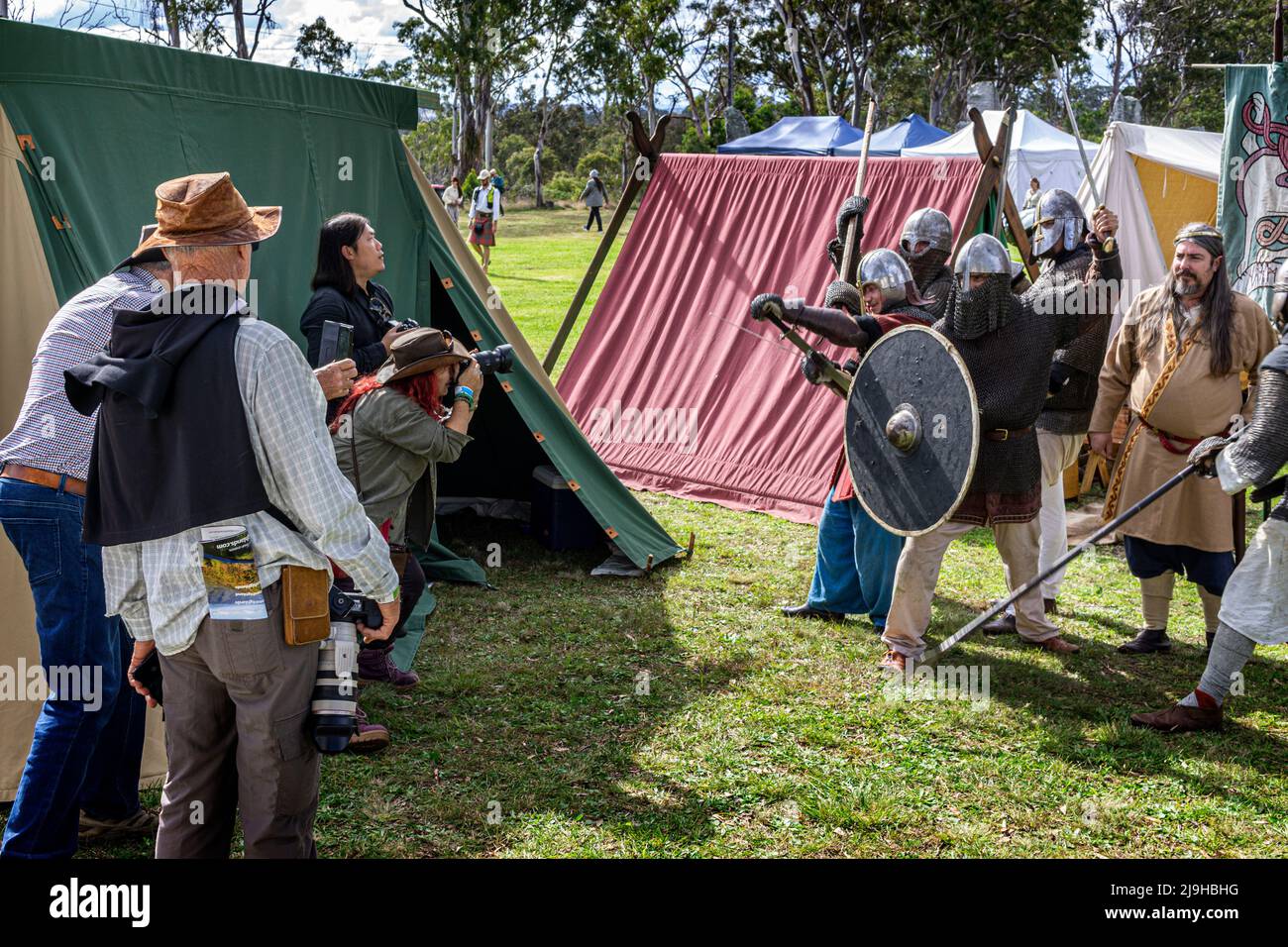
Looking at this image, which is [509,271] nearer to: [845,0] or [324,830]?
[845,0]

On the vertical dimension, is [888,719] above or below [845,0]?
below

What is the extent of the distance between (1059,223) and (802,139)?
1468 cm

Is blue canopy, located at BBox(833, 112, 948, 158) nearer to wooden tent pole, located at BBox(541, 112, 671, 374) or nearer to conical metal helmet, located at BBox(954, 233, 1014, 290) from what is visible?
wooden tent pole, located at BBox(541, 112, 671, 374)

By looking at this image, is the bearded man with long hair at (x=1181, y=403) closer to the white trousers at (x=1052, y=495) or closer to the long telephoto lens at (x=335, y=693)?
the white trousers at (x=1052, y=495)

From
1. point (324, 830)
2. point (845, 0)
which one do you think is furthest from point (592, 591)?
point (845, 0)

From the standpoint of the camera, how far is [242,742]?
7.68ft

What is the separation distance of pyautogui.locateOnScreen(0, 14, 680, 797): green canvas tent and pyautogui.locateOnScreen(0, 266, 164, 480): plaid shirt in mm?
576

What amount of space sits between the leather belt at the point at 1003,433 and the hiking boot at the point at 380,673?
243 centimetres

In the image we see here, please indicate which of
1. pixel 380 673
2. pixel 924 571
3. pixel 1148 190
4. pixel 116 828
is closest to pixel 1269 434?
pixel 924 571

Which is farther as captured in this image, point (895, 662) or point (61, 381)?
point (895, 662)

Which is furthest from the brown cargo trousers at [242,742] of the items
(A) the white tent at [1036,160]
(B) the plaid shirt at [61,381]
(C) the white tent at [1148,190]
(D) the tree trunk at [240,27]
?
(D) the tree trunk at [240,27]

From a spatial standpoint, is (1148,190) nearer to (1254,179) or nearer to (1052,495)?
(1254,179)

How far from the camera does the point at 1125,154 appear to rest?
8711 mm
